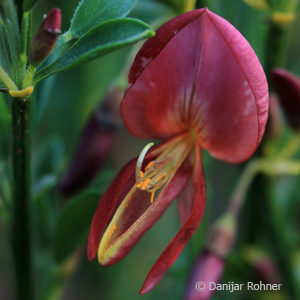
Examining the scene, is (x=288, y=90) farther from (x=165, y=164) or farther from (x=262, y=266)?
(x=262, y=266)

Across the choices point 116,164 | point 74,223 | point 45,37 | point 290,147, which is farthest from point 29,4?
point 116,164

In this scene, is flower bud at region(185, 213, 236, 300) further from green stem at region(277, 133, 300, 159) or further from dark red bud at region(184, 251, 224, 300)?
green stem at region(277, 133, 300, 159)

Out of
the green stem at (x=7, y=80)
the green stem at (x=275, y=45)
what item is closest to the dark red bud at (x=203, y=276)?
the green stem at (x=275, y=45)

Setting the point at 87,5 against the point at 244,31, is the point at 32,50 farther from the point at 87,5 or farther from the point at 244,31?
the point at 244,31

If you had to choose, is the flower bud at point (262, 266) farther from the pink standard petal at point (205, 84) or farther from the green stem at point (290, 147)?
the pink standard petal at point (205, 84)

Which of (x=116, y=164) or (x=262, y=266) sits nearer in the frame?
(x=262, y=266)

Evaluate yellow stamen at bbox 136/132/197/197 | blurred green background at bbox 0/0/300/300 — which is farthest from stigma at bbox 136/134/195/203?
blurred green background at bbox 0/0/300/300
